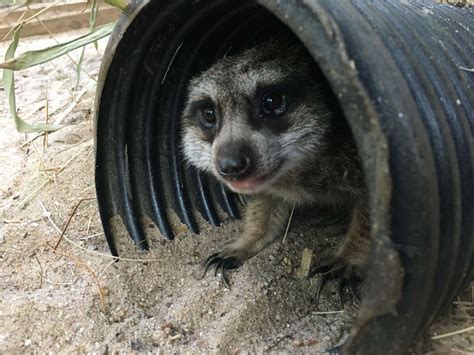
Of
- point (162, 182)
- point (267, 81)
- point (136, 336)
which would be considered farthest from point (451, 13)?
point (136, 336)

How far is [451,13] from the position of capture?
2.53 m

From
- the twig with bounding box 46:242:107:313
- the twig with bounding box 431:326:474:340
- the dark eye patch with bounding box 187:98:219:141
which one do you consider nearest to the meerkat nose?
the dark eye patch with bounding box 187:98:219:141

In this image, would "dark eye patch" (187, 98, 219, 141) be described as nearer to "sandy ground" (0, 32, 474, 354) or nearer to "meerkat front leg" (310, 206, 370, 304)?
→ "sandy ground" (0, 32, 474, 354)

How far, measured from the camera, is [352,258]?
96.3 inches

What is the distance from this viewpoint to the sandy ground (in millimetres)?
2166

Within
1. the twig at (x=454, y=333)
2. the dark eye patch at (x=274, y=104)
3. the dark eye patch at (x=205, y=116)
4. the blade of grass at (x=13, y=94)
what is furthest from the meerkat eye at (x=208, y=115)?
the twig at (x=454, y=333)

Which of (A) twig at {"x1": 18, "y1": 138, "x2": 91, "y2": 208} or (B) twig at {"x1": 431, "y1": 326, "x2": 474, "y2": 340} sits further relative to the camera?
(A) twig at {"x1": 18, "y1": 138, "x2": 91, "y2": 208}

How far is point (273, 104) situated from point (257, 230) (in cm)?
79

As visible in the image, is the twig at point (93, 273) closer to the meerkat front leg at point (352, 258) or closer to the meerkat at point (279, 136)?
the meerkat at point (279, 136)

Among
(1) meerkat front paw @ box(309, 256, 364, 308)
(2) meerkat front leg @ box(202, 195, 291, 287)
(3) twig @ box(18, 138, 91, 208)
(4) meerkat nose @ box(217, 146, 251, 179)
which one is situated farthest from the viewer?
(3) twig @ box(18, 138, 91, 208)

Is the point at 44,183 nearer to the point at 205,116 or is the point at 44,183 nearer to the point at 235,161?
the point at 205,116

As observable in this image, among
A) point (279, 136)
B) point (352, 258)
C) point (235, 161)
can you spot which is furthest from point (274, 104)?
point (352, 258)

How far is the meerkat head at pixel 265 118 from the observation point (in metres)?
2.20

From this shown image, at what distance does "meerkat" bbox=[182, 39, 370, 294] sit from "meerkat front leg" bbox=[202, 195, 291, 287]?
0.07 metres
